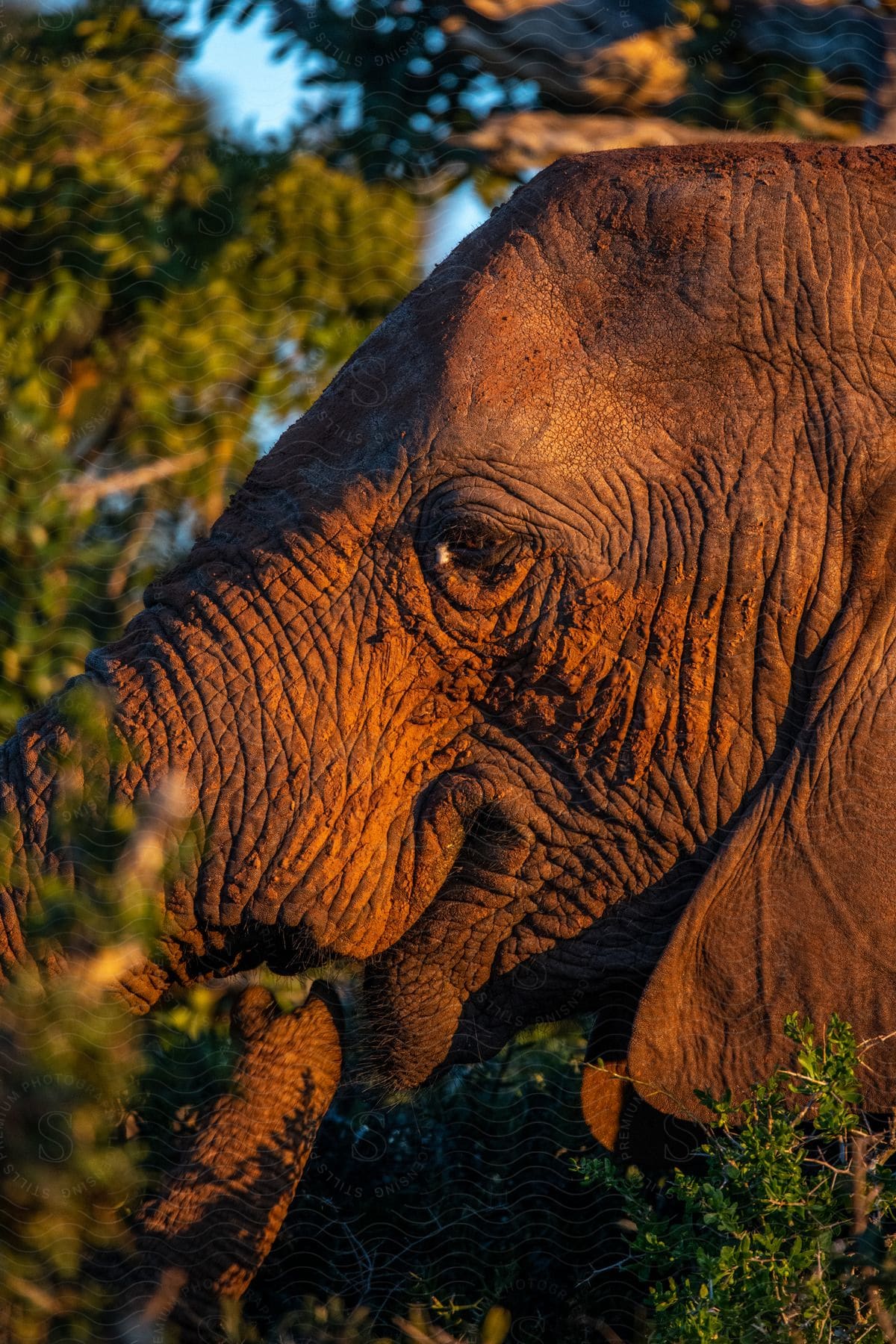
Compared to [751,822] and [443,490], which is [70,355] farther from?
[751,822]

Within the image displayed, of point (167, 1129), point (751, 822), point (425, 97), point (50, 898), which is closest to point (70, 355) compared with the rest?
point (425, 97)

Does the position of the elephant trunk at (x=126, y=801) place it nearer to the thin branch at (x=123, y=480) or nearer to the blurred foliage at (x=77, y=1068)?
the blurred foliage at (x=77, y=1068)

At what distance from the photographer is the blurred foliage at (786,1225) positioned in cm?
221

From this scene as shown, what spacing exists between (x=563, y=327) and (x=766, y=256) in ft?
1.27

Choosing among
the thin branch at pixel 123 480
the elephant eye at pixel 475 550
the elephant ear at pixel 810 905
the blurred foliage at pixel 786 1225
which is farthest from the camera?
the thin branch at pixel 123 480

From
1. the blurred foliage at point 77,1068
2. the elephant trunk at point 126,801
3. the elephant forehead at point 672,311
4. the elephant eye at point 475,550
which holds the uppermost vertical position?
the elephant forehead at point 672,311

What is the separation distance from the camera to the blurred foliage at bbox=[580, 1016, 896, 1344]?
221 cm

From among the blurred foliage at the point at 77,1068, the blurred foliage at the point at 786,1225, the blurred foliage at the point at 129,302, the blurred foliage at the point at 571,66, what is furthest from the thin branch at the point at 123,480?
the blurred foliage at the point at 786,1225

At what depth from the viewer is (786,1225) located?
2.36m

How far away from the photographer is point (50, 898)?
2.69 meters

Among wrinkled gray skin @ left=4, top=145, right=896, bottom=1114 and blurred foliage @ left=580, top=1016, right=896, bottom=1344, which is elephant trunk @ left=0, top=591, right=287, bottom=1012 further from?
blurred foliage @ left=580, top=1016, right=896, bottom=1344

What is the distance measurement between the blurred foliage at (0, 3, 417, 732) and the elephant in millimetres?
1955

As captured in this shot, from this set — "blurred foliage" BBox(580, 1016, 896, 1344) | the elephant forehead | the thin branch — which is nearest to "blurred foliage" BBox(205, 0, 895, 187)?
the thin branch

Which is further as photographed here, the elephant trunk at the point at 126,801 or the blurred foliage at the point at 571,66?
the blurred foliage at the point at 571,66
